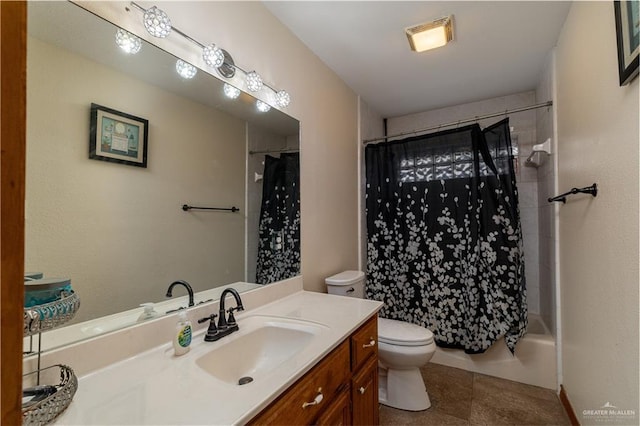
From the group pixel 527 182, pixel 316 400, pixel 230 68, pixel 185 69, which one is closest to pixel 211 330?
pixel 316 400

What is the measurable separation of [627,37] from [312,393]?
62.0 inches

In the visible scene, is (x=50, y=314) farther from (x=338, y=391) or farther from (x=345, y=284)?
(x=345, y=284)

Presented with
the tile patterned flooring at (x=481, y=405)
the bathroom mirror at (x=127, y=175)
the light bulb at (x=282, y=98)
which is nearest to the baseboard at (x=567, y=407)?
the tile patterned flooring at (x=481, y=405)

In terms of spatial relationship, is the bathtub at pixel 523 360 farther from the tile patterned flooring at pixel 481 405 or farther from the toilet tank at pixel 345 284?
the toilet tank at pixel 345 284

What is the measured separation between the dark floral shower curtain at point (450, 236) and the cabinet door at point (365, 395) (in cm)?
115

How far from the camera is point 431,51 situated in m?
2.02

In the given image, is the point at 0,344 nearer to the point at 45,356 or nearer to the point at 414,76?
the point at 45,356

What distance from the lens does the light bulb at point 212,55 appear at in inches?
48.1

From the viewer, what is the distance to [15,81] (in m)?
0.31

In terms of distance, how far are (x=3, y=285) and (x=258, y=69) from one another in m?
1.51

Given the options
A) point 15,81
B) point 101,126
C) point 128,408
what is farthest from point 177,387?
point 101,126

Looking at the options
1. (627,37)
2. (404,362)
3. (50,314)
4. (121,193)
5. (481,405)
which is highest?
(627,37)

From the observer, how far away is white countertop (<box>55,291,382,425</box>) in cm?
63

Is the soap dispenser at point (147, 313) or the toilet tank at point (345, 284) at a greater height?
the soap dispenser at point (147, 313)
